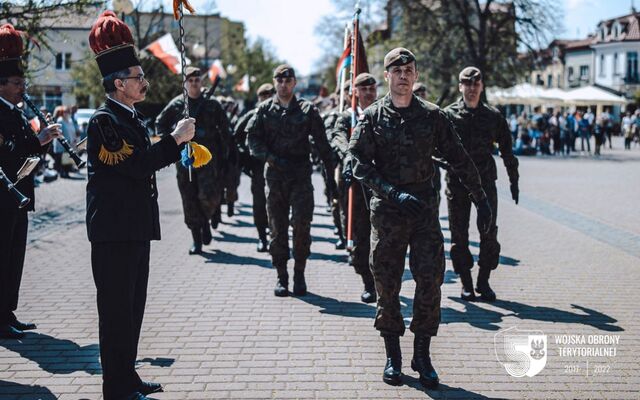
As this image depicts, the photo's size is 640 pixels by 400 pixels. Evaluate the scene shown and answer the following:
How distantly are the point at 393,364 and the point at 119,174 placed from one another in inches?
88.0

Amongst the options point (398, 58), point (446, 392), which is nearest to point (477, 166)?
point (398, 58)

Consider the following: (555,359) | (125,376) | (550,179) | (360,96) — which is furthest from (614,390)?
(550,179)

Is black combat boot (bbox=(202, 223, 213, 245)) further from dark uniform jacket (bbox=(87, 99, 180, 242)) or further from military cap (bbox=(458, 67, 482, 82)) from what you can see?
dark uniform jacket (bbox=(87, 99, 180, 242))

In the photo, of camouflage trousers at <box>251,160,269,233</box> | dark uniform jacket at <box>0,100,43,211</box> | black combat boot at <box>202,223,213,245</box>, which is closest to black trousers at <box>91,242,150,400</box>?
dark uniform jacket at <box>0,100,43,211</box>

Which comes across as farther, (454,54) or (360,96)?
(454,54)

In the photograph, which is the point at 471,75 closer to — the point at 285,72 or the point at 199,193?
the point at 285,72

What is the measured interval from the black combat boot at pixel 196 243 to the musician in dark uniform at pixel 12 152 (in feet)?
13.1

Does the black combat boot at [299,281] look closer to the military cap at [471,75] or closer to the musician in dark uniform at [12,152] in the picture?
the military cap at [471,75]

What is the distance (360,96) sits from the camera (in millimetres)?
7676

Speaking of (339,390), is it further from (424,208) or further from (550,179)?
(550,179)

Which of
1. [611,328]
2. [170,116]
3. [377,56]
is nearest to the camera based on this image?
[611,328]

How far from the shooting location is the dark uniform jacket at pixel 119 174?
4.29 metres

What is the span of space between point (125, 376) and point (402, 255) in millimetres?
2045

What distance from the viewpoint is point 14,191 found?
227 inches
